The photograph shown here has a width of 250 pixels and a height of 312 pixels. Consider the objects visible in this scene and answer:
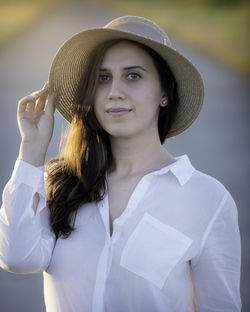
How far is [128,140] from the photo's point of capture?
59.6 inches

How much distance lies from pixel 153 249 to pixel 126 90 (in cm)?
53

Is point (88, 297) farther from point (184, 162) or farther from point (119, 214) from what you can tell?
point (184, 162)

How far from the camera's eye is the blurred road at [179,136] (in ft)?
10.2

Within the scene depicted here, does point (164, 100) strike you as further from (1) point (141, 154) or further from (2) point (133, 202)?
(2) point (133, 202)

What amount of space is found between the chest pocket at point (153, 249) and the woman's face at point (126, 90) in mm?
323

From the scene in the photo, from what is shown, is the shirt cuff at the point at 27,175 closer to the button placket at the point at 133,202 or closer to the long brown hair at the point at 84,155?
the long brown hair at the point at 84,155

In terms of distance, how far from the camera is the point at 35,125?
1.50 meters

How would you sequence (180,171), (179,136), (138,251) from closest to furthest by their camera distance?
(138,251), (180,171), (179,136)

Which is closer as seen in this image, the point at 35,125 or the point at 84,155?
the point at 35,125

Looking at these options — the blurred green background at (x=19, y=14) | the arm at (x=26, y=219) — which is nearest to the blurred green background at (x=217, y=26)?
the blurred green background at (x=19, y=14)

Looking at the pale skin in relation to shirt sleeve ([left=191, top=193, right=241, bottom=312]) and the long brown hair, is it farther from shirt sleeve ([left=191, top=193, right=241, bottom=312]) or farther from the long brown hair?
shirt sleeve ([left=191, top=193, right=241, bottom=312])

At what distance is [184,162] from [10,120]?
90.4 inches

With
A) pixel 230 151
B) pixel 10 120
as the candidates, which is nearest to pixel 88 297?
pixel 230 151

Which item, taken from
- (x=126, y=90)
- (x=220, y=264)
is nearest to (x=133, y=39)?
(x=126, y=90)
